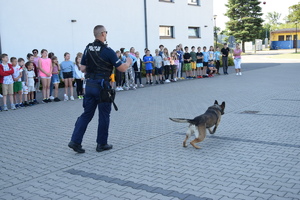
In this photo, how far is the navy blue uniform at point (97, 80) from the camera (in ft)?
19.2

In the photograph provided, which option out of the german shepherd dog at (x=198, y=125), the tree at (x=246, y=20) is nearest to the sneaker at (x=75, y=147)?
the german shepherd dog at (x=198, y=125)

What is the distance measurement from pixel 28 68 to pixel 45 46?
6.14 meters

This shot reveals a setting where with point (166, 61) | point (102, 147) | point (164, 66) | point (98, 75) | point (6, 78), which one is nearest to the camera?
point (98, 75)

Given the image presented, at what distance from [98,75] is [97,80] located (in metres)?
0.09

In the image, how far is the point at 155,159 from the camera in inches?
222

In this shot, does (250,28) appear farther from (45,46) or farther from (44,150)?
(44,150)

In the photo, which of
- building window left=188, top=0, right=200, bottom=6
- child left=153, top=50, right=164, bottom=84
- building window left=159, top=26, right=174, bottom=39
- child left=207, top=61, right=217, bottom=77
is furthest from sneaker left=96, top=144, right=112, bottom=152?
building window left=188, top=0, right=200, bottom=6

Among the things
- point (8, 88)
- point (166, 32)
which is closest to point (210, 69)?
point (166, 32)

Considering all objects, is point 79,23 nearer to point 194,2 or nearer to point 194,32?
point 194,32

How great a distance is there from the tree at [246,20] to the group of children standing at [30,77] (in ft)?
177

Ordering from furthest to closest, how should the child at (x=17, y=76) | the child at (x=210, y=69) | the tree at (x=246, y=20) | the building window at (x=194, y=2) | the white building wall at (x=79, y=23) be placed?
the tree at (x=246, y=20)
the building window at (x=194, y=2)
the child at (x=210, y=69)
the white building wall at (x=79, y=23)
the child at (x=17, y=76)

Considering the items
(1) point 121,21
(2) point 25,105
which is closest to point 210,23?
(1) point 121,21

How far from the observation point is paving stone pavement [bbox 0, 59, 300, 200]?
4.33 m

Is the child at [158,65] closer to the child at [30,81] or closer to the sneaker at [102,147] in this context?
the child at [30,81]
